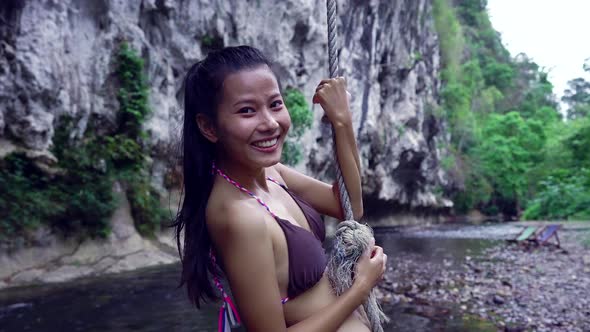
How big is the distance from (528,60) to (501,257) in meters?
54.7

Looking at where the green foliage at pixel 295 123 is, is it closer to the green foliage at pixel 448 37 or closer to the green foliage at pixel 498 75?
the green foliage at pixel 448 37

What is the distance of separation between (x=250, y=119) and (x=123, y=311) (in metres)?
6.50

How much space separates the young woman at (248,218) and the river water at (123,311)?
4.92 metres

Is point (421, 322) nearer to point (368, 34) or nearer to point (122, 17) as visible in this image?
point (122, 17)

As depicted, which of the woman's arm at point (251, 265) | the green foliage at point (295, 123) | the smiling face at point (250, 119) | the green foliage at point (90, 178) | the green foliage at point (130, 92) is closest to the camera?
the woman's arm at point (251, 265)

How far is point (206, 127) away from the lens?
1.76 meters

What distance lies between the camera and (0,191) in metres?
10.3

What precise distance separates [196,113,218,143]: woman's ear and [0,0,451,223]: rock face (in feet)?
1.90

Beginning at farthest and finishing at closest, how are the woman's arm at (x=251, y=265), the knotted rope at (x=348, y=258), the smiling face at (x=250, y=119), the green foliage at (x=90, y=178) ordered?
the green foliage at (x=90, y=178) < the knotted rope at (x=348, y=258) < the smiling face at (x=250, y=119) < the woman's arm at (x=251, y=265)

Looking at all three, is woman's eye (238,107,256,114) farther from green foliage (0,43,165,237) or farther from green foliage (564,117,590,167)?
green foliage (564,117,590,167)

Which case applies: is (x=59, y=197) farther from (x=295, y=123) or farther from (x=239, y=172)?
(x=239, y=172)

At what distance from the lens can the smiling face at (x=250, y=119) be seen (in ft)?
5.54

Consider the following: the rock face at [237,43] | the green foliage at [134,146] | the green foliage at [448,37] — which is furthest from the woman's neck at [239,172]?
the green foliage at [448,37]

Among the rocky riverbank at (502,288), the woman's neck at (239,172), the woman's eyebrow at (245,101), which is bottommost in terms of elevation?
the rocky riverbank at (502,288)
